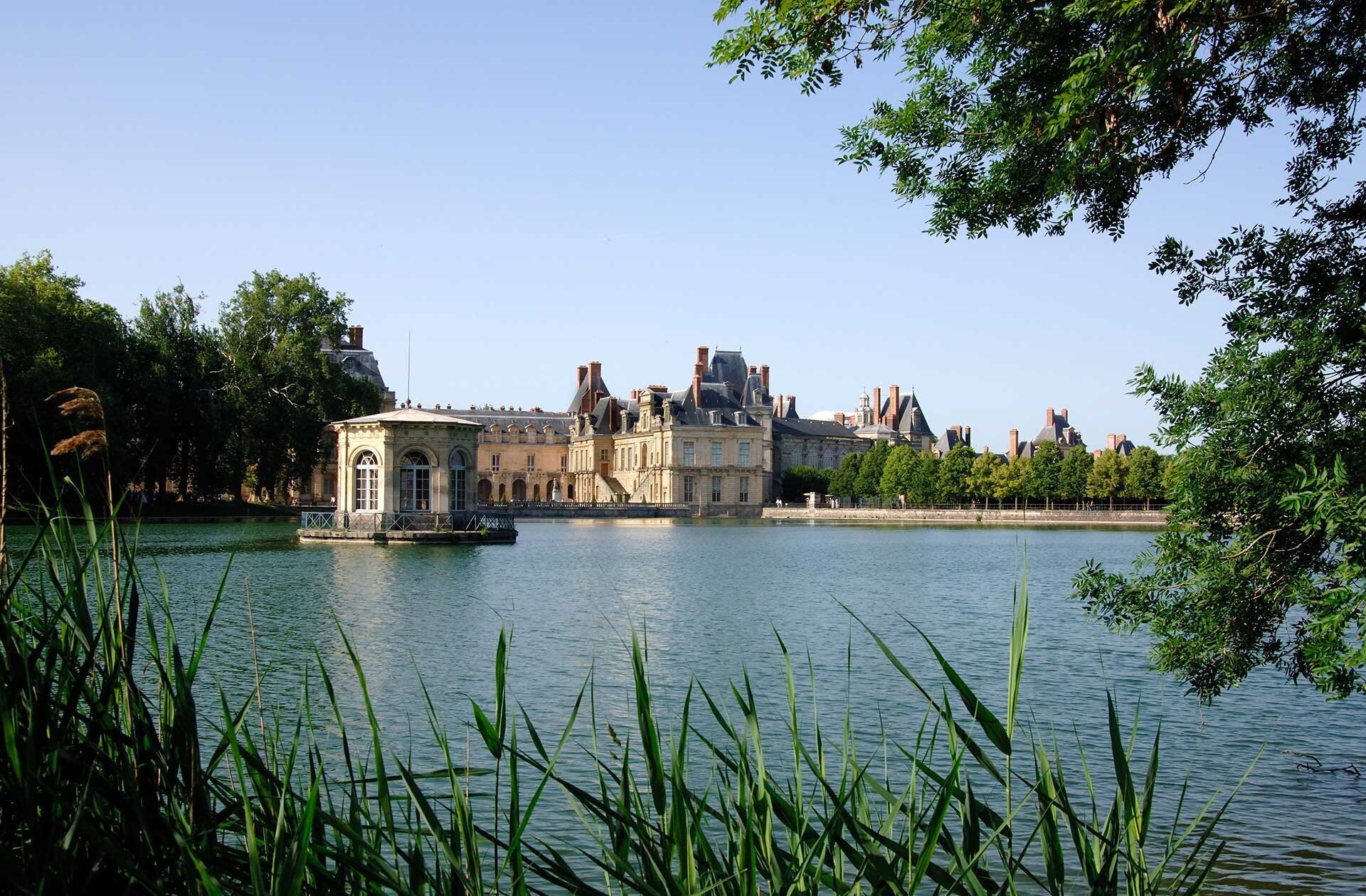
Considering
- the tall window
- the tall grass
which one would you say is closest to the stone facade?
the tall window

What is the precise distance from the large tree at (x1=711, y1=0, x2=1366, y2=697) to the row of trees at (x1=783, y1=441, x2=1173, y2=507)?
5938 centimetres

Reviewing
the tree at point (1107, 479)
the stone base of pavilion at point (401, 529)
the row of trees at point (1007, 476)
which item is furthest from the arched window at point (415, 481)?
the tree at point (1107, 479)

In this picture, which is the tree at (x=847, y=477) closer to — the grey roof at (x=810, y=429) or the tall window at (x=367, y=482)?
the grey roof at (x=810, y=429)

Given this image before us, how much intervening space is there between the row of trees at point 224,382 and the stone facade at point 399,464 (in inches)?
345

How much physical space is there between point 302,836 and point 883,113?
535 centimetres

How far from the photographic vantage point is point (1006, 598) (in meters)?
20.1

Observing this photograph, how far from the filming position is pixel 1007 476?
231ft

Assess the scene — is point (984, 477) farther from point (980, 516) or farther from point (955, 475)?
point (980, 516)

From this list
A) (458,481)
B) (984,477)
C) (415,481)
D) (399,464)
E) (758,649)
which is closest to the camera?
(758,649)

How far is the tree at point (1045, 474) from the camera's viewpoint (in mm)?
68562

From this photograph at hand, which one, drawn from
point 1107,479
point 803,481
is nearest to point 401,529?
point 1107,479

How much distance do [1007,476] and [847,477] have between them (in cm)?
1348

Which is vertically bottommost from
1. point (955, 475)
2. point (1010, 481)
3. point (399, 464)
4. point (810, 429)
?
point (399, 464)

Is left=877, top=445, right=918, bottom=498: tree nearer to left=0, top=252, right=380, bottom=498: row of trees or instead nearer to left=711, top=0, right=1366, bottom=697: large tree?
left=0, top=252, right=380, bottom=498: row of trees
